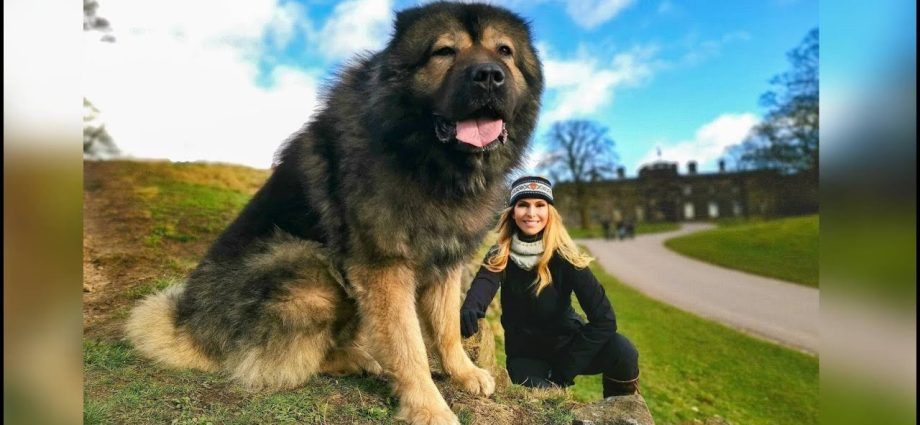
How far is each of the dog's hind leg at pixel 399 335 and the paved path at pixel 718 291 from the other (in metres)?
1.73

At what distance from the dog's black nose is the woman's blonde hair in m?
1.02

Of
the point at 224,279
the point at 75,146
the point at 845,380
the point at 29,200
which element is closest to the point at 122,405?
the point at 224,279

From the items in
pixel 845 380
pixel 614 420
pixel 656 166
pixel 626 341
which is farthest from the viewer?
pixel 656 166

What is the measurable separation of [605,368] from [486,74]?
2131 mm

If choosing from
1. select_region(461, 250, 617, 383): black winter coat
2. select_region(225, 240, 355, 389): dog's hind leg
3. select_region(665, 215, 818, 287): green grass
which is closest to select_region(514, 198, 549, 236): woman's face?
select_region(461, 250, 617, 383): black winter coat

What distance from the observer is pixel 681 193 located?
404 centimetres

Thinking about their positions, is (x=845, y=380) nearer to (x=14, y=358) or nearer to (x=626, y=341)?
(x=626, y=341)

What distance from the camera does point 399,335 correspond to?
2686mm

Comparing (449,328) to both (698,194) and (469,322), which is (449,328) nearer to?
(469,322)

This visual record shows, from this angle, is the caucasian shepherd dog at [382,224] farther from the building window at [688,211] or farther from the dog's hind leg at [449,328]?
the building window at [688,211]

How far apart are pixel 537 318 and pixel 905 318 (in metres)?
2.15

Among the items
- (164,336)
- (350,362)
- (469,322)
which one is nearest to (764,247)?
(469,322)

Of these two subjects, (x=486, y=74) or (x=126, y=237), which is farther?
(x=126, y=237)

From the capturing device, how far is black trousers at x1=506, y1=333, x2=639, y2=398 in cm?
329
